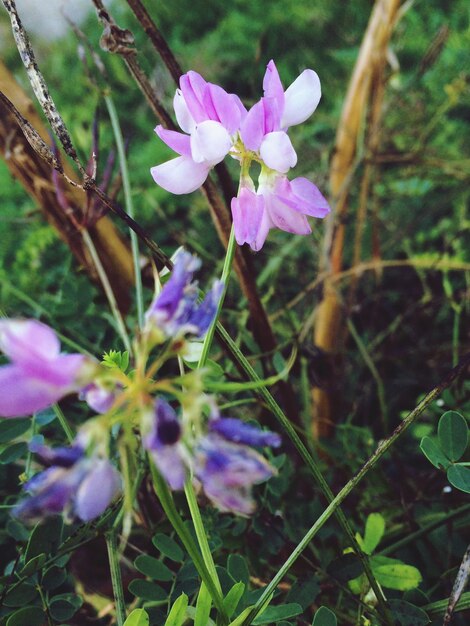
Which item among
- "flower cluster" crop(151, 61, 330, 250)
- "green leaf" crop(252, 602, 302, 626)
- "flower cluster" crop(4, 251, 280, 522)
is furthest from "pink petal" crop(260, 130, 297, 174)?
"green leaf" crop(252, 602, 302, 626)

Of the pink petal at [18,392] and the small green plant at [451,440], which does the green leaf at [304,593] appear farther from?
the pink petal at [18,392]

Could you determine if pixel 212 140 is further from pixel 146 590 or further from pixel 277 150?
pixel 146 590

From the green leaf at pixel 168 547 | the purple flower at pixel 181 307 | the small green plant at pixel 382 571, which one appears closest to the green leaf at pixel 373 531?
the small green plant at pixel 382 571

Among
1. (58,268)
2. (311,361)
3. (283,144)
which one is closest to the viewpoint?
(283,144)

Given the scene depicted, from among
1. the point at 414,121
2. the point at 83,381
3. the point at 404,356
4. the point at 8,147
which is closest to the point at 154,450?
the point at 83,381

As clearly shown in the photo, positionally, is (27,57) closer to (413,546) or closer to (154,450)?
(154,450)

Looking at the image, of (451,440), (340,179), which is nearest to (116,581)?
(451,440)
